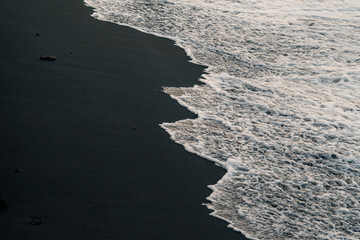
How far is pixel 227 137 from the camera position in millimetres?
5191

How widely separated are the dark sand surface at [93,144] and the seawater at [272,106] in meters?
0.24

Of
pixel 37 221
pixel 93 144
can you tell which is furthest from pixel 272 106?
pixel 37 221

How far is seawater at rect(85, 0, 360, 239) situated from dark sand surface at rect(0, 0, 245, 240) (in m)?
0.24

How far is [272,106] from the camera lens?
6070 mm

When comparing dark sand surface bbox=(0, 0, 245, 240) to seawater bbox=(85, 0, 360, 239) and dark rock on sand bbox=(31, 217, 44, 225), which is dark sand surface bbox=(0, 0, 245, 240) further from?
seawater bbox=(85, 0, 360, 239)

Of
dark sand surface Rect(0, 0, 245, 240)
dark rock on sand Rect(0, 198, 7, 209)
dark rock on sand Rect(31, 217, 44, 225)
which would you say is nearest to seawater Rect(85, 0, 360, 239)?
dark sand surface Rect(0, 0, 245, 240)

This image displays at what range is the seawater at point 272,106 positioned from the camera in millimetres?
4113

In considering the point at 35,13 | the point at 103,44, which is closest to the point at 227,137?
the point at 103,44

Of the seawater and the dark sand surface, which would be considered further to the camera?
the seawater

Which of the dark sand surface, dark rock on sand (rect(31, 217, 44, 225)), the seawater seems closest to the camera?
dark rock on sand (rect(31, 217, 44, 225))

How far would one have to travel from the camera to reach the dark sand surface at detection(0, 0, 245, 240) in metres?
3.56

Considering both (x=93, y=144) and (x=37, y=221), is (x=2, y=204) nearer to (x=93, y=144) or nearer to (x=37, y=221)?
(x=37, y=221)

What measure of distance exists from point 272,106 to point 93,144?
2.57m

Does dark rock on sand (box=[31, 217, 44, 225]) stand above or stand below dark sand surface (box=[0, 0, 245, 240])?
below
